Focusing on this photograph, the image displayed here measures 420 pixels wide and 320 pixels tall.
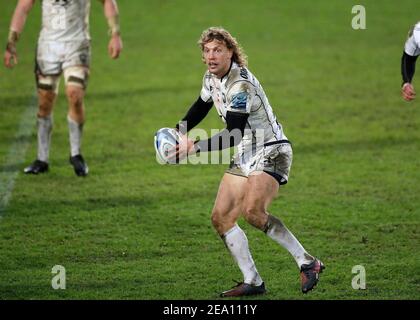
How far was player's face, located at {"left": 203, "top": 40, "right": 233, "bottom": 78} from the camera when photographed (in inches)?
338

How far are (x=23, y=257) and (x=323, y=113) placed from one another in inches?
330

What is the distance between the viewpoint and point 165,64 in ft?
70.7

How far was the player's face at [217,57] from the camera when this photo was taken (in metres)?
8.58

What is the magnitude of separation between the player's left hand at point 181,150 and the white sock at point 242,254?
87 centimetres

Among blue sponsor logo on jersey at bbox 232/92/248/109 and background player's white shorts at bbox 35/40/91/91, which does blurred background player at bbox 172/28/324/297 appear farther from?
background player's white shorts at bbox 35/40/91/91

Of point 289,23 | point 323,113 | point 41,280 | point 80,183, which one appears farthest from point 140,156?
point 289,23

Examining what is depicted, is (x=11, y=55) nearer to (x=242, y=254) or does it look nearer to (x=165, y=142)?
(x=165, y=142)

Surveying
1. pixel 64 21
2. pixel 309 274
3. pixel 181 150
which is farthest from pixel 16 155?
pixel 309 274

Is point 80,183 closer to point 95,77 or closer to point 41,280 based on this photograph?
Result: point 41,280

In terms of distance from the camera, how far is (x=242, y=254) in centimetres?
877

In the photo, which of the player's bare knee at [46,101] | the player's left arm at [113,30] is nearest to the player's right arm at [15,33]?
the player's bare knee at [46,101]

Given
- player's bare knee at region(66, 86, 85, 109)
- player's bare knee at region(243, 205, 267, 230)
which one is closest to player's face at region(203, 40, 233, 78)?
player's bare knee at region(243, 205, 267, 230)

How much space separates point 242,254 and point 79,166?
502 centimetres

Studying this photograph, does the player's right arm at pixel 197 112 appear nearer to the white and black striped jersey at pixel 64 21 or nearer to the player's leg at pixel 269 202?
the player's leg at pixel 269 202
